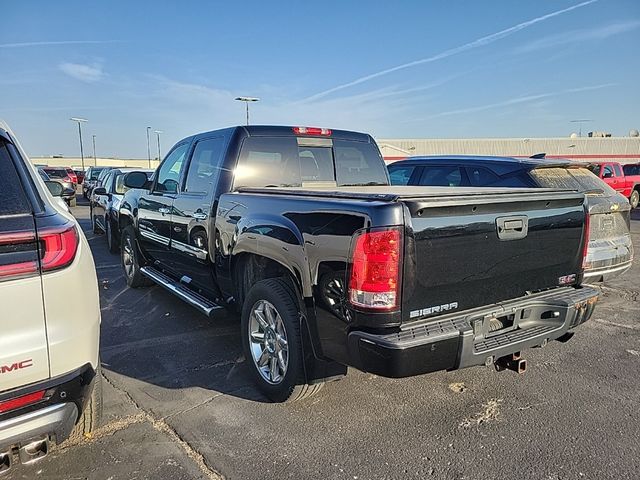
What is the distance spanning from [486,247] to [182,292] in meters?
3.09

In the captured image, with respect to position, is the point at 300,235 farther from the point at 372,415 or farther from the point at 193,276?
the point at 193,276

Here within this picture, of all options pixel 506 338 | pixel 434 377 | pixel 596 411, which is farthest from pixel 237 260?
pixel 596 411

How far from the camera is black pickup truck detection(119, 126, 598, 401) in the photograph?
2.50 meters

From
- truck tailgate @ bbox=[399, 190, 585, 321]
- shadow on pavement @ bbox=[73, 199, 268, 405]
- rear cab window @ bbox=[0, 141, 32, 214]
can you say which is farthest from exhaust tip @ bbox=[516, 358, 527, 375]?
rear cab window @ bbox=[0, 141, 32, 214]

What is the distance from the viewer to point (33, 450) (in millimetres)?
2111

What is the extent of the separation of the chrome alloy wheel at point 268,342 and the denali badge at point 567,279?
1984mm

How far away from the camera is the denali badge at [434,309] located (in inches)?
102

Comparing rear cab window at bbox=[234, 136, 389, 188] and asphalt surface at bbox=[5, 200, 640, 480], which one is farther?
rear cab window at bbox=[234, 136, 389, 188]

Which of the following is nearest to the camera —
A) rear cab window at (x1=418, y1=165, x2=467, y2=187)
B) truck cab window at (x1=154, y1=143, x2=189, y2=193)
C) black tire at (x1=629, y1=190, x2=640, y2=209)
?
truck cab window at (x1=154, y1=143, x2=189, y2=193)

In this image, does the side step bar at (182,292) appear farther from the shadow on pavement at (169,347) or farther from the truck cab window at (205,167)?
the truck cab window at (205,167)

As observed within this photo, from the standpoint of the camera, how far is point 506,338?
2881 millimetres

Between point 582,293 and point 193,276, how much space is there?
343 cm

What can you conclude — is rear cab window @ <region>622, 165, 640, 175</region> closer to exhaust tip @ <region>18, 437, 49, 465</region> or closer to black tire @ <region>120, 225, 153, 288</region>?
black tire @ <region>120, 225, 153, 288</region>

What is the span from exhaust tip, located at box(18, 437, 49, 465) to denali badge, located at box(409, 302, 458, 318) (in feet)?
6.12
